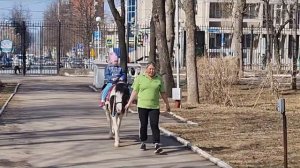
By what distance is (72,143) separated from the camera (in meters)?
13.1

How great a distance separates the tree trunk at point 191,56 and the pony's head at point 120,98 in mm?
8885

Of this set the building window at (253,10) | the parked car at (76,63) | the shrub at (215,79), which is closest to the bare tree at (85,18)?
the parked car at (76,63)

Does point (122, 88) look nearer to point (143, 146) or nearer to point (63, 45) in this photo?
point (143, 146)

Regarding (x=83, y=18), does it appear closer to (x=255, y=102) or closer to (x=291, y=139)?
(x=255, y=102)

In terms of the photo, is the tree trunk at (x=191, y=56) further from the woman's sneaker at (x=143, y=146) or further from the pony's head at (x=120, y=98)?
the woman's sneaker at (x=143, y=146)

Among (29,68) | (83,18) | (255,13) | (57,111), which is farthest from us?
(255,13)

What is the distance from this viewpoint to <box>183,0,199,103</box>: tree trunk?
2181 centimetres

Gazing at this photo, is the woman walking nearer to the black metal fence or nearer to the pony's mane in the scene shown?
the pony's mane

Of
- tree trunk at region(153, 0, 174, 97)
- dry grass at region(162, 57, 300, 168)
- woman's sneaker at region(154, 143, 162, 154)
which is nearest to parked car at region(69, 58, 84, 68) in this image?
dry grass at region(162, 57, 300, 168)

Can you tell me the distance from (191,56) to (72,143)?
30.8 ft

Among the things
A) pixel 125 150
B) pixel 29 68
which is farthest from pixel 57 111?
pixel 29 68

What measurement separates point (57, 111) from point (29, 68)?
3117 centimetres

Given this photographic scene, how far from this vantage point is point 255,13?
82.4 meters

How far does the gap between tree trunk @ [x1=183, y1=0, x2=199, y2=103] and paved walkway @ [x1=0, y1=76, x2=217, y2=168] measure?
10.7 ft
